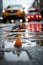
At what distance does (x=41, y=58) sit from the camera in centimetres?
608

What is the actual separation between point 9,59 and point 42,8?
4164 centimetres

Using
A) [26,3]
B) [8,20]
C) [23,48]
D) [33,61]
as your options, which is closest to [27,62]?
[33,61]

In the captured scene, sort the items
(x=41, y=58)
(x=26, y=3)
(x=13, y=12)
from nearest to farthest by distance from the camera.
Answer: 1. (x=41, y=58)
2. (x=13, y=12)
3. (x=26, y=3)

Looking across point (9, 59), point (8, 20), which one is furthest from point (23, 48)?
point (8, 20)

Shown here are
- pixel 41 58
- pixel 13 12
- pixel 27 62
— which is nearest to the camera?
pixel 27 62

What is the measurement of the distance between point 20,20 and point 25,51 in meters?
20.5

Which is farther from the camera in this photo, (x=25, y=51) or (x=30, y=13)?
(x=30, y=13)

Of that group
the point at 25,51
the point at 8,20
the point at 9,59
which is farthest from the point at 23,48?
the point at 8,20

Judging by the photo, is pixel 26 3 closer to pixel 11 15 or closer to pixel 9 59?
pixel 11 15

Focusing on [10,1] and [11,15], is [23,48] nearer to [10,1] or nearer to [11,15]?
[11,15]

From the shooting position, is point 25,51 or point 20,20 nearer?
point 25,51

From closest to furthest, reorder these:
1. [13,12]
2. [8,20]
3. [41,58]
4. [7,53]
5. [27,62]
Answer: [27,62] < [41,58] < [7,53] < [13,12] < [8,20]

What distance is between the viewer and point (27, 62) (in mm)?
5641

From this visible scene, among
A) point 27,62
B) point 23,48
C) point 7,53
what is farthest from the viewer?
point 23,48
